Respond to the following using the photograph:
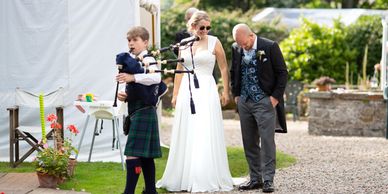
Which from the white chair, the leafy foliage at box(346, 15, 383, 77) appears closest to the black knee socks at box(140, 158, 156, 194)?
the white chair

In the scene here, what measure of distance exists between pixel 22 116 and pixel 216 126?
10.3 ft

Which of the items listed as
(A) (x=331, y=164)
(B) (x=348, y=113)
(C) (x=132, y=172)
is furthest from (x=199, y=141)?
(B) (x=348, y=113)

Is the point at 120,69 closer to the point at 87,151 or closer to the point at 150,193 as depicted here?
the point at 150,193

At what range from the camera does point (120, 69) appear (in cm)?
728

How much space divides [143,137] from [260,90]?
143cm

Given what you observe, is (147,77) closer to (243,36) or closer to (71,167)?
(243,36)

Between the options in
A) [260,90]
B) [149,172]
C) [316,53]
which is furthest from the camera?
[316,53]

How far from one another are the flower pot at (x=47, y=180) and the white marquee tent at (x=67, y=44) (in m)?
2.23

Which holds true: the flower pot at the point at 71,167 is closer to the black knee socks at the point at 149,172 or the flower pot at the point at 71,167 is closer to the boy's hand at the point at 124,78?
the black knee socks at the point at 149,172

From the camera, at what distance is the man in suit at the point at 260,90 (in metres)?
8.26

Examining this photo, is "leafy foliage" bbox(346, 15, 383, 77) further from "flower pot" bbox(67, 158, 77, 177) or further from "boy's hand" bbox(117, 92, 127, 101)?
"boy's hand" bbox(117, 92, 127, 101)

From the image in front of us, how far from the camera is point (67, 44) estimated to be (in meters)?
10.6

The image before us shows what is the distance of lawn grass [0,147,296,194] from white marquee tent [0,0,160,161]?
0.68 meters

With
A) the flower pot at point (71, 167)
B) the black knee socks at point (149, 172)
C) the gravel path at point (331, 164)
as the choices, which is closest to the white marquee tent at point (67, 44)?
the flower pot at point (71, 167)
